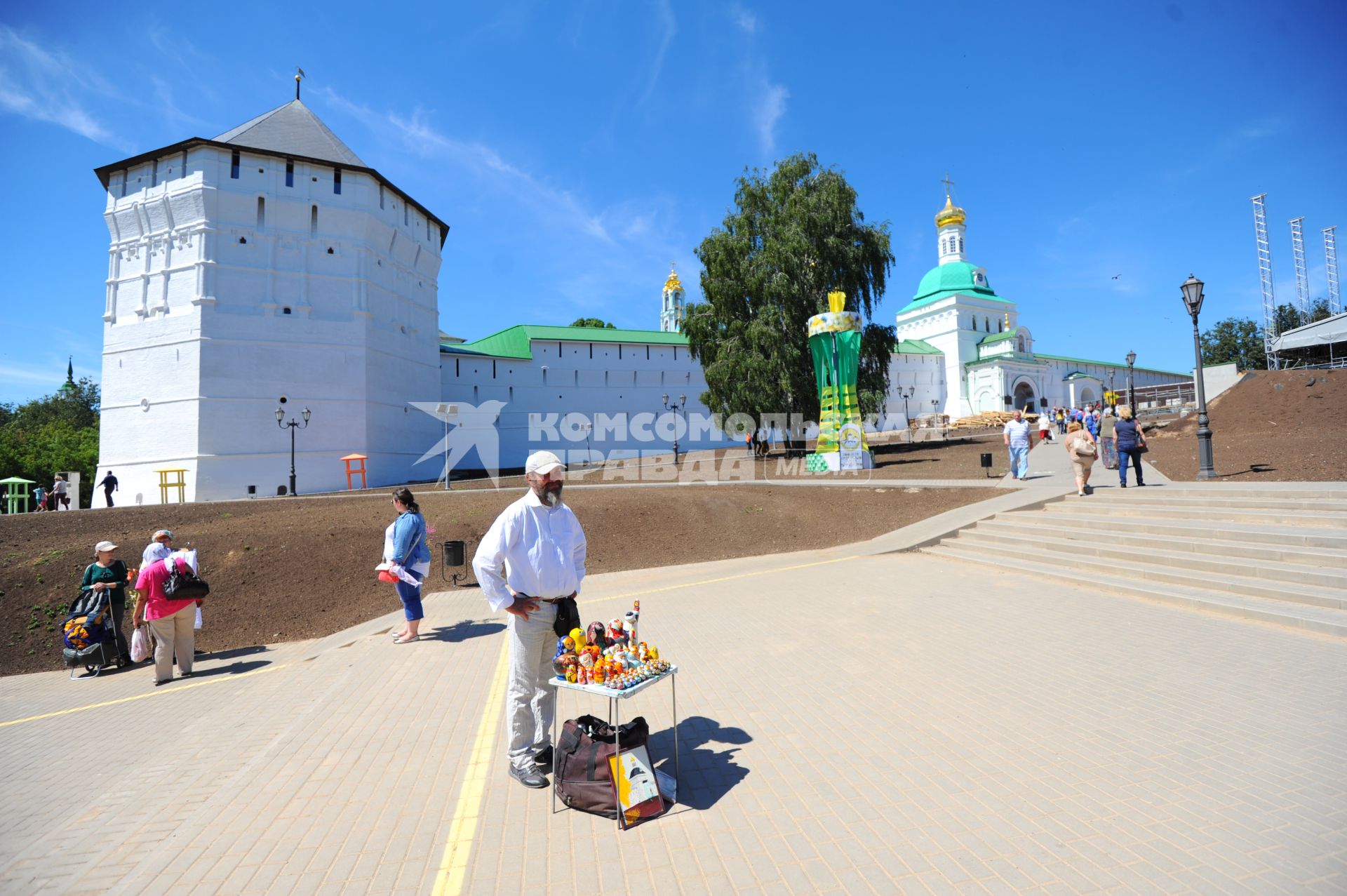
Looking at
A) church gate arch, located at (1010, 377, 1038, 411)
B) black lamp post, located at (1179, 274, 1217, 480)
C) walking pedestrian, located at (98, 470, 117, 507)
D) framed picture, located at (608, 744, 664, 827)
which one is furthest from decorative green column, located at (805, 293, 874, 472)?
church gate arch, located at (1010, 377, 1038, 411)

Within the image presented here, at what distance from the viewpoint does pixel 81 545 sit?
44.6ft

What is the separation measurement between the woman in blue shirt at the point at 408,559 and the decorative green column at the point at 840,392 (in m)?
19.4

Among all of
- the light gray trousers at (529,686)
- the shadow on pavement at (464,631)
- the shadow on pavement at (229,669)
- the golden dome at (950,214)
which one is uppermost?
the golden dome at (950,214)

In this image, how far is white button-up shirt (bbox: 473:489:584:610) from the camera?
3.40 meters

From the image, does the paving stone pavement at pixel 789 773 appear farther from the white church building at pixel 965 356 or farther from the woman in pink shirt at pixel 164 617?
the white church building at pixel 965 356

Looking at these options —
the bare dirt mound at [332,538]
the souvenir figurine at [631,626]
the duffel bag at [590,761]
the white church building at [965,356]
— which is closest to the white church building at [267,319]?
the bare dirt mound at [332,538]

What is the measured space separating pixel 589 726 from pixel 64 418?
287 feet

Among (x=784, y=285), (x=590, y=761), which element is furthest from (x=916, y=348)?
(x=590, y=761)

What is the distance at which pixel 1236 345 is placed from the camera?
64.9 m

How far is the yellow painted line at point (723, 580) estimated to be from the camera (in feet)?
30.2

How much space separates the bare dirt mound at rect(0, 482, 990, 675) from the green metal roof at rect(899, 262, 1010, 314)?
60.0 metres

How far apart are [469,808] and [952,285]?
7746 cm

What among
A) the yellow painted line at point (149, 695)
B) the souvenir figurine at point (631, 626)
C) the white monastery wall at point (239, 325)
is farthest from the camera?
the white monastery wall at point (239, 325)

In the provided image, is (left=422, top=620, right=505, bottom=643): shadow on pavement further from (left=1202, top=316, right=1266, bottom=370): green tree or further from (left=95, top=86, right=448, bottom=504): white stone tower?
(left=1202, top=316, right=1266, bottom=370): green tree
